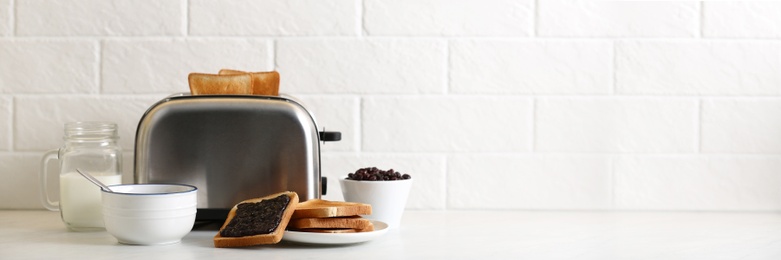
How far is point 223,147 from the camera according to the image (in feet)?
3.88

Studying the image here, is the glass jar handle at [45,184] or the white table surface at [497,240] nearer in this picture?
the white table surface at [497,240]

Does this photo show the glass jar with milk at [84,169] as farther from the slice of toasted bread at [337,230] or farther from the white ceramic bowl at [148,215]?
the slice of toasted bread at [337,230]

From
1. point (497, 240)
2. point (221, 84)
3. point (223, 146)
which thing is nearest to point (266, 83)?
point (221, 84)

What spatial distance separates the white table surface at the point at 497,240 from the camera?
105 cm

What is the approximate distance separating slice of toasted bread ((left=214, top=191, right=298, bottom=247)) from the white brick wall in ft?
1.27

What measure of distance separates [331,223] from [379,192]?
16cm

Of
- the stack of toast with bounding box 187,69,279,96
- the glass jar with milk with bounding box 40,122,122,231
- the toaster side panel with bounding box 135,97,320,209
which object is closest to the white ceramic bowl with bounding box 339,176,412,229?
the toaster side panel with bounding box 135,97,320,209

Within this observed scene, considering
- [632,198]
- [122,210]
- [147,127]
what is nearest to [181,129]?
[147,127]

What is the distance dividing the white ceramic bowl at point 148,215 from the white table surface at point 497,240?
0.02 meters

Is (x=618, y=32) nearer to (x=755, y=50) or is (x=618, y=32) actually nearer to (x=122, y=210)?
(x=755, y=50)

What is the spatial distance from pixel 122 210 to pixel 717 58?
Result: 3.43ft

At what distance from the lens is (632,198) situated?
151 cm

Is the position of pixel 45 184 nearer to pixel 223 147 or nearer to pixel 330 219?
pixel 223 147

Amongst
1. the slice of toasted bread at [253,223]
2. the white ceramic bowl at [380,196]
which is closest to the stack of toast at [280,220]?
the slice of toasted bread at [253,223]
